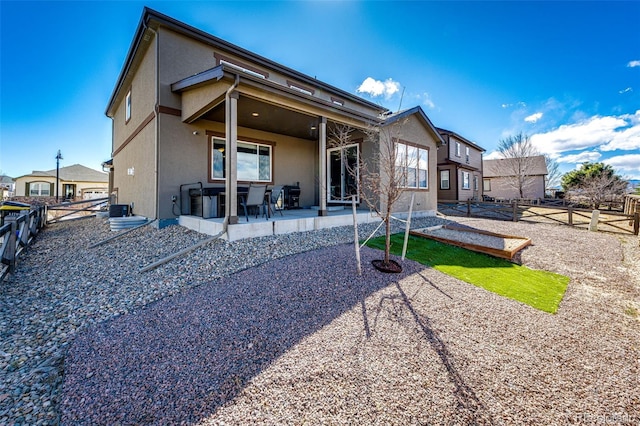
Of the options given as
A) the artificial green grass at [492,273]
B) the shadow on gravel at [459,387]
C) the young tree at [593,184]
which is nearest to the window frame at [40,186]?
the artificial green grass at [492,273]

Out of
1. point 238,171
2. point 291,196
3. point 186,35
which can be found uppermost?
point 186,35

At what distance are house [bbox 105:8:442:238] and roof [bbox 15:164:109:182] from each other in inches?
1111

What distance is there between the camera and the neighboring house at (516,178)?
82.7 feet

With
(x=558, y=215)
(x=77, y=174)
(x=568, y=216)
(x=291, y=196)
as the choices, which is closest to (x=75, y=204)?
(x=291, y=196)

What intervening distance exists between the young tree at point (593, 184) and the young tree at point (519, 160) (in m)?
3.48

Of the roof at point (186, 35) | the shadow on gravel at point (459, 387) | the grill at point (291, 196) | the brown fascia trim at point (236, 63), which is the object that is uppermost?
the roof at point (186, 35)

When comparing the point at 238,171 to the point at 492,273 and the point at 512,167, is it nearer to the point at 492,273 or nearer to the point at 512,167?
the point at 492,273

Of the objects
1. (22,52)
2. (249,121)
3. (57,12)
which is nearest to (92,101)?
(22,52)

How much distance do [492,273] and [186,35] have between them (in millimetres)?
10569

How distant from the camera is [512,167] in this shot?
26312mm

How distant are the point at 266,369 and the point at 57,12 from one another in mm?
15437

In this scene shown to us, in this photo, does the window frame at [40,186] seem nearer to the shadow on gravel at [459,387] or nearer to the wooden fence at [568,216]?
the wooden fence at [568,216]

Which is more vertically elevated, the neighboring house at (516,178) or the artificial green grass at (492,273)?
the neighboring house at (516,178)

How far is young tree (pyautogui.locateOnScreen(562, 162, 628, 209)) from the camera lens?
20.1 m
